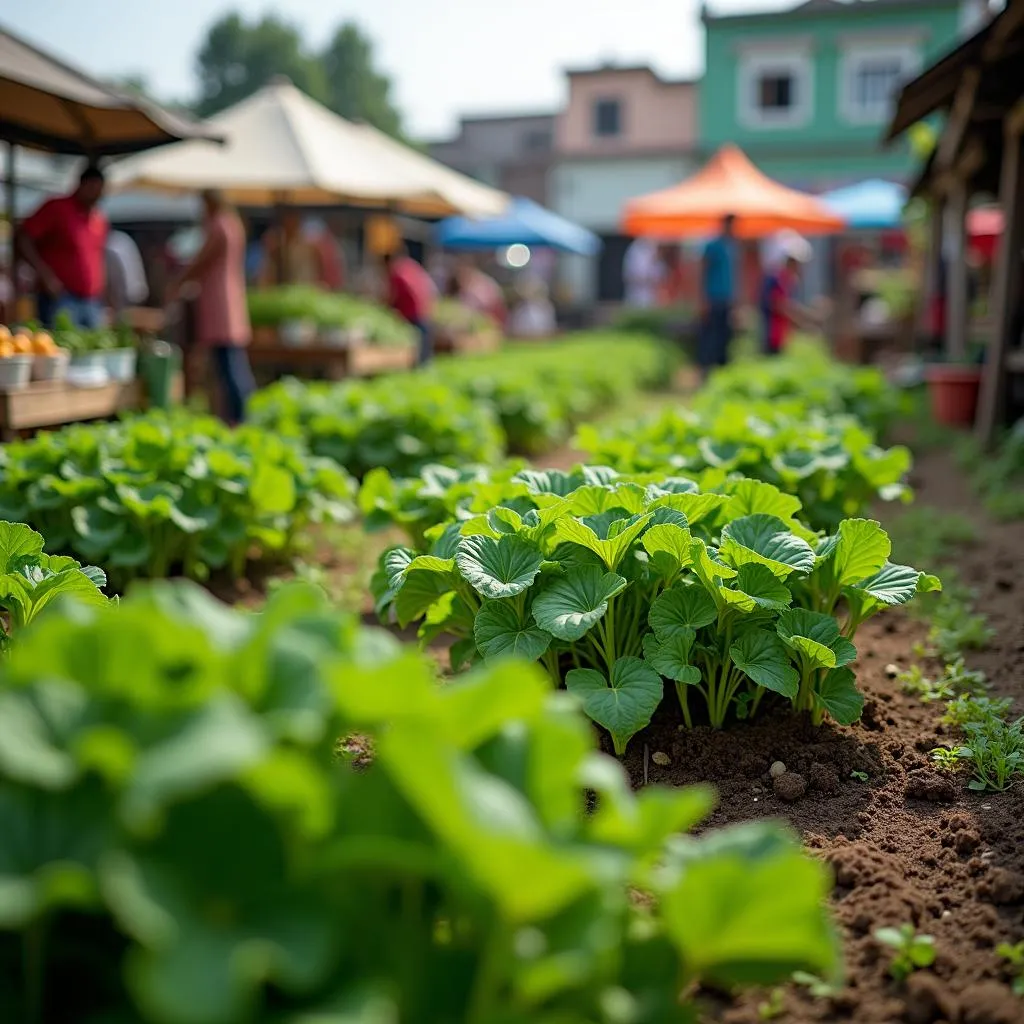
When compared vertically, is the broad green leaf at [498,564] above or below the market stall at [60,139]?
below

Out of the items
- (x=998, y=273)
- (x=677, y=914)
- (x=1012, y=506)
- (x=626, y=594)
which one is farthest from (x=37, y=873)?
(x=998, y=273)

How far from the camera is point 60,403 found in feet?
19.2

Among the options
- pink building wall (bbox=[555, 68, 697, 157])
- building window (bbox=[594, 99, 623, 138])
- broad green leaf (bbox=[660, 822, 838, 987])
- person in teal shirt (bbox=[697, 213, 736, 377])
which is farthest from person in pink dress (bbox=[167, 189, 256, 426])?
building window (bbox=[594, 99, 623, 138])

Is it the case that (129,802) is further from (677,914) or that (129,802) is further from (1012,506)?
(1012,506)

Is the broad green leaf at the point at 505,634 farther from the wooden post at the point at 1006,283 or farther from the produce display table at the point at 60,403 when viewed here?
the wooden post at the point at 1006,283

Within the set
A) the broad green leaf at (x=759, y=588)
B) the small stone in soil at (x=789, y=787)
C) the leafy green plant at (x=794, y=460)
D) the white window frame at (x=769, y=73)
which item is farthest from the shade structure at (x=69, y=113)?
the white window frame at (x=769, y=73)

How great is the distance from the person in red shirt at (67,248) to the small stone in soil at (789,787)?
19.2 feet

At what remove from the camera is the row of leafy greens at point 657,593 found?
9.22 ft

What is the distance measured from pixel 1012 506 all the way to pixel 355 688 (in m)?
5.40

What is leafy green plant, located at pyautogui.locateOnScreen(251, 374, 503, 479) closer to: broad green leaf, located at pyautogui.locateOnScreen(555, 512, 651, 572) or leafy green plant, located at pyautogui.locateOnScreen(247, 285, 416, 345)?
broad green leaf, located at pyautogui.locateOnScreen(555, 512, 651, 572)

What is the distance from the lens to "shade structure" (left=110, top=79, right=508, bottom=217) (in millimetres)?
9602

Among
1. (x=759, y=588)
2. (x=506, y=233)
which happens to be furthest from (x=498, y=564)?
(x=506, y=233)

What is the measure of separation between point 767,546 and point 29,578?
1816mm

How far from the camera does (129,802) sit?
1.23 m
